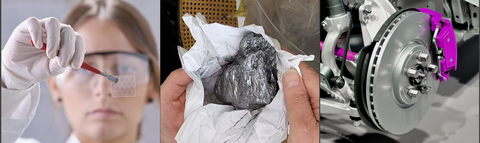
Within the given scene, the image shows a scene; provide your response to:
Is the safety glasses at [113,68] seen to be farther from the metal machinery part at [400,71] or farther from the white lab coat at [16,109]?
the metal machinery part at [400,71]

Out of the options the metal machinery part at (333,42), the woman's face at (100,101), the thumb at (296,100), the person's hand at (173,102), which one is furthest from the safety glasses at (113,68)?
the metal machinery part at (333,42)

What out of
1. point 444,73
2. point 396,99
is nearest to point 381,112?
point 396,99

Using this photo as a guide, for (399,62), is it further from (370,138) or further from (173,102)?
(173,102)

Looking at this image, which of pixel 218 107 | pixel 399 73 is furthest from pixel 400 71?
pixel 218 107

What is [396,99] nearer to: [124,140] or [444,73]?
[444,73]

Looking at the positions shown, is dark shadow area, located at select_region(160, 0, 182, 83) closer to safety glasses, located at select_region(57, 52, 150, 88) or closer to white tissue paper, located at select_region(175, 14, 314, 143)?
white tissue paper, located at select_region(175, 14, 314, 143)

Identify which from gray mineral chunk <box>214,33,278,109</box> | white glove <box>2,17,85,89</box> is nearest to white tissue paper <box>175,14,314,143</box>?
gray mineral chunk <box>214,33,278,109</box>
